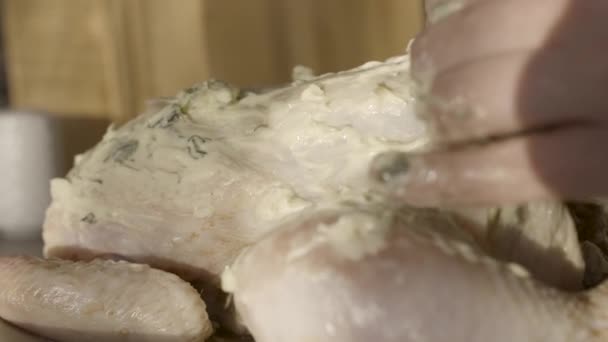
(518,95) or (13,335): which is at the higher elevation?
(518,95)

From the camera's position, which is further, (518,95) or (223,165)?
(223,165)

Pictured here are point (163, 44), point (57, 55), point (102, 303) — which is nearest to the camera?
point (102, 303)

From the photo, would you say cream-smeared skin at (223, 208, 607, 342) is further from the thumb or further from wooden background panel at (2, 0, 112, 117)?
wooden background panel at (2, 0, 112, 117)

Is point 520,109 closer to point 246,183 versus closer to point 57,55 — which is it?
point 246,183

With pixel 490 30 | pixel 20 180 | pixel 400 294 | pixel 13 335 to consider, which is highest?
pixel 490 30

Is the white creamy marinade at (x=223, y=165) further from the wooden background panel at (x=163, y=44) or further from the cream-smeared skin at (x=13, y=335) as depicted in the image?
the wooden background panel at (x=163, y=44)

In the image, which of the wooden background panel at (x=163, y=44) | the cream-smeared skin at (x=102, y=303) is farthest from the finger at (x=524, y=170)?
the wooden background panel at (x=163, y=44)

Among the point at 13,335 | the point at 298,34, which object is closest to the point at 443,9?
the point at 13,335
